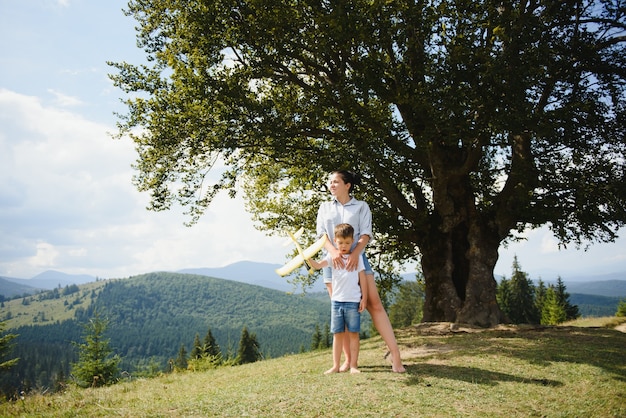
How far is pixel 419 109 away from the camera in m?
12.6

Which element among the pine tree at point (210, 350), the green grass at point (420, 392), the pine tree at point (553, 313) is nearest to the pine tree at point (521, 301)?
the pine tree at point (553, 313)

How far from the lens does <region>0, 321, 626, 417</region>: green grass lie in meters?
5.04

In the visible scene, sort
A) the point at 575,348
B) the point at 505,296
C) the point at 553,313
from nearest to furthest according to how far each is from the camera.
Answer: the point at 575,348 → the point at 553,313 → the point at 505,296

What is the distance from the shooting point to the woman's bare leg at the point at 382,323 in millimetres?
6898

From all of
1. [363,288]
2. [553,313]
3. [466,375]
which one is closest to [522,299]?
[553,313]

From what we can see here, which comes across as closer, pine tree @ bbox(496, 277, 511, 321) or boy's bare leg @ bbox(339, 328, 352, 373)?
boy's bare leg @ bbox(339, 328, 352, 373)

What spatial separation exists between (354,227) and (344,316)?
148 centimetres

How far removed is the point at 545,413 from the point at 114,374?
Result: 63.0 ft

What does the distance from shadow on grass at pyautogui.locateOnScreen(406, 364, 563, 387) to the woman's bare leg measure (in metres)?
0.27

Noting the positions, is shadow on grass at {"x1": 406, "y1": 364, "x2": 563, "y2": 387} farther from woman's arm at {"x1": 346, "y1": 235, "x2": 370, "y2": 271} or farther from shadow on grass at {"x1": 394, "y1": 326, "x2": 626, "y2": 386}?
woman's arm at {"x1": 346, "y1": 235, "x2": 370, "y2": 271}

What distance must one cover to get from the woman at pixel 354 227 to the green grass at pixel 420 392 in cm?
62

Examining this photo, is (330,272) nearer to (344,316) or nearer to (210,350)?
(344,316)

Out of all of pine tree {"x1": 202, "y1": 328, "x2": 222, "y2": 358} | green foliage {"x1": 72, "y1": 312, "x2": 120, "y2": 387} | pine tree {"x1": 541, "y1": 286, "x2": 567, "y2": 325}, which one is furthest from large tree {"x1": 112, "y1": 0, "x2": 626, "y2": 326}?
pine tree {"x1": 541, "y1": 286, "x2": 567, "y2": 325}

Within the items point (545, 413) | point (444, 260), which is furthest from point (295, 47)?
point (545, 413)
